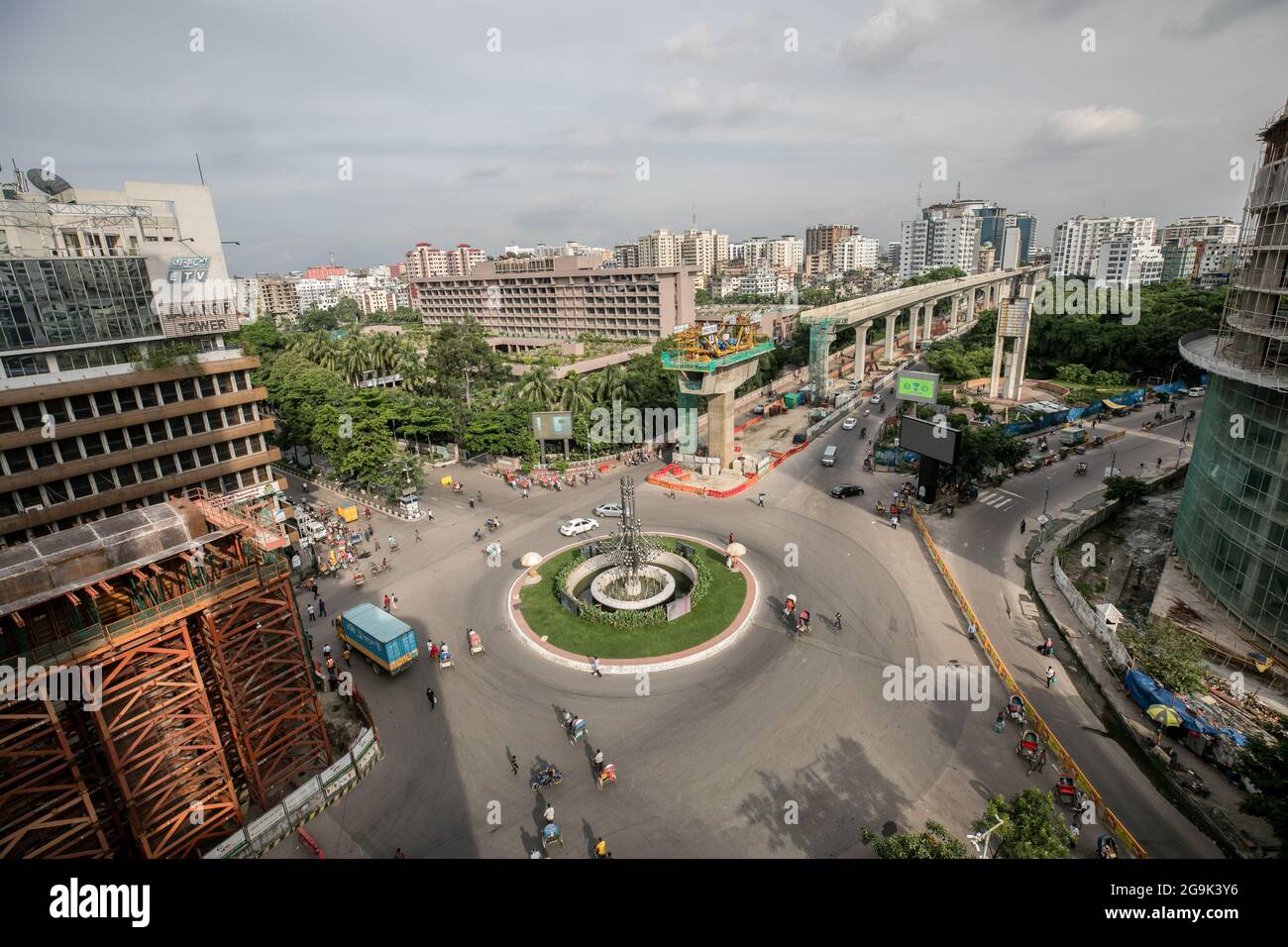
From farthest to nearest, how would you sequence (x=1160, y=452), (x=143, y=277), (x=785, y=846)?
(x=1160, y=452) → (x=143, y=277) → (x=785, y=846)

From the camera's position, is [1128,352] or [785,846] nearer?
[785,846]

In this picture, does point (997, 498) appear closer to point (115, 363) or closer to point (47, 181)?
point (115, 363)

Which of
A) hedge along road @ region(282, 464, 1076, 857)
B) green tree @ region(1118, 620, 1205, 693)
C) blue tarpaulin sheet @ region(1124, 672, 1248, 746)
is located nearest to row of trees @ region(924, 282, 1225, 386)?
hedge along road @ region(282, 464, 1076, 857)

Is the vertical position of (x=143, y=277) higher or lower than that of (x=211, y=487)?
higher

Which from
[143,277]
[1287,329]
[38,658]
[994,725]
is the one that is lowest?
[994,725]
